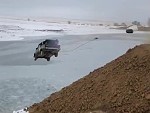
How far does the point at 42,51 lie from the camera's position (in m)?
15.1

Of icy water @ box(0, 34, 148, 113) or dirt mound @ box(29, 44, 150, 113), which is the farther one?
icy water @ box(0, 34, 148, 113)

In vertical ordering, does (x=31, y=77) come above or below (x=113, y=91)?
below

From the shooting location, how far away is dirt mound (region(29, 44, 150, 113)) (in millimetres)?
8531

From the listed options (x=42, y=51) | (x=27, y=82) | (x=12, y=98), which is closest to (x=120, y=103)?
(x=12, y=98)

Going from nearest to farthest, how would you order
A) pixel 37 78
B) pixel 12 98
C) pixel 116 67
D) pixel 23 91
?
pixel 116 67, pixel 12 98, pixel 23 91, pixel 37 78

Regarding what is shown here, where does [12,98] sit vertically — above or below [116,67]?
below

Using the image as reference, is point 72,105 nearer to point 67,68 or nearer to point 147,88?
point 147,88

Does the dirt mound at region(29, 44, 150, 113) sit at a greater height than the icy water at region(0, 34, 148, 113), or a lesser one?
greater

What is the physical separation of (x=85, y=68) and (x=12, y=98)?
772 centimetres

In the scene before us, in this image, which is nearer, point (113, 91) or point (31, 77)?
point (113, 91)

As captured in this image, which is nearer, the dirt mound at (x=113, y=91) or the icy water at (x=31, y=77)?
the dirt mound at (x=113, y=91)

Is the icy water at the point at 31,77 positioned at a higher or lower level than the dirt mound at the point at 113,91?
lower

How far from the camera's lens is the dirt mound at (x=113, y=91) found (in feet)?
28.0

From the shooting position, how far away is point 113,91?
29.5 feet
